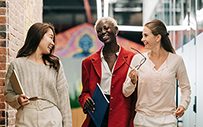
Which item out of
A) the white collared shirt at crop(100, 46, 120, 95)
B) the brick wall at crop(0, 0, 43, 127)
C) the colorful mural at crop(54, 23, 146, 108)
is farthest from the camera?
the colorful mural at crop(54, 23, 146, 108)

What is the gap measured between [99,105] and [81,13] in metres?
3.13

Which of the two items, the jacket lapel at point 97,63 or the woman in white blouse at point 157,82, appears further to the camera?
the jacket lapel at point 97,63

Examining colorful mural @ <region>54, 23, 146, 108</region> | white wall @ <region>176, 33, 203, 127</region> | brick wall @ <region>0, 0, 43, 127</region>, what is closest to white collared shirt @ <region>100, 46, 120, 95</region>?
brick wall @ <region>0, 0, 43, 127</region>

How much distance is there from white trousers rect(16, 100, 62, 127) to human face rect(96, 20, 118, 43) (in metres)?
0.91

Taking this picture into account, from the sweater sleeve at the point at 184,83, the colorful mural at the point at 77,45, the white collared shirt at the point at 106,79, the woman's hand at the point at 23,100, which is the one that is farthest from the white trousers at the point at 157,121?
the colorful mural at the point at 77,45

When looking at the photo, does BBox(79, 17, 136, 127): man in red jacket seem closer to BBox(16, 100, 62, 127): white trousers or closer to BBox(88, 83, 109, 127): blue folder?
BBox(88, 83, 109, 127): blue folder

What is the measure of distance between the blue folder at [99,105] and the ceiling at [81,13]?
2934 mm

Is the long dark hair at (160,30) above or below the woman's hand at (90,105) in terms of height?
above

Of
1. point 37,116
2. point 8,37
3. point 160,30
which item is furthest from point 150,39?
point 8,37

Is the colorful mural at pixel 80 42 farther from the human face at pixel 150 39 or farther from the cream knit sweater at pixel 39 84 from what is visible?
the cream knit sweater at pixel 39 84

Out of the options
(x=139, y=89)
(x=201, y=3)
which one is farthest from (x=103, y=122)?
(x=201, y=3)

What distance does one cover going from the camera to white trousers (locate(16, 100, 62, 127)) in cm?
250

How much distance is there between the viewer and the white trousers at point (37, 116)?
250 cm

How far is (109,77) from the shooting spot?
310 centimetres
